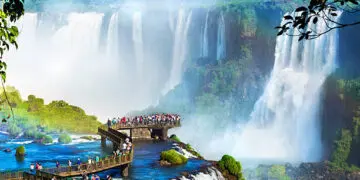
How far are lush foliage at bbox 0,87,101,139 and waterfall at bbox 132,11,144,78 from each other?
74.6 feet

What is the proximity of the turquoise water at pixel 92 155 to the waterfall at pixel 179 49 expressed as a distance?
3267cm

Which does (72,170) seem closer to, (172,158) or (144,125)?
(172,158)

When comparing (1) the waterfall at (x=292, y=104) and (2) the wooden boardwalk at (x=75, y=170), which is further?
(1) the waterfall at (x=292, y=104)

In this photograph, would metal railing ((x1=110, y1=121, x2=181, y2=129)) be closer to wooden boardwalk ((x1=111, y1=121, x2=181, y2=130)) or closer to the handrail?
wooden boardwalk ((x1=111, y1=121, x2=181, y2=130))

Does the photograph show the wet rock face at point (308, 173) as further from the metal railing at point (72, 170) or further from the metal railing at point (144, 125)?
the metal railing at point (72, 170)

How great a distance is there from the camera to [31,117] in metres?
58.8

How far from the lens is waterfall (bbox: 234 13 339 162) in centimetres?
6372

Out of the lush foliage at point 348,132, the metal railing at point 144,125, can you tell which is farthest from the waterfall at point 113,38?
the metal railing at point 144,125

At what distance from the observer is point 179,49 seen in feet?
267

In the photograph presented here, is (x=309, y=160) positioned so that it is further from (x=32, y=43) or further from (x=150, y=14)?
(x=32, y=43)

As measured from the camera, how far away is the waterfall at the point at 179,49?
8069cm

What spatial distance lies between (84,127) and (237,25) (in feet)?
84.5

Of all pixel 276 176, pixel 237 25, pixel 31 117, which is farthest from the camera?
pixel 237 25

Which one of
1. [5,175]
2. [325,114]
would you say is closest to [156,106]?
[325,114]
